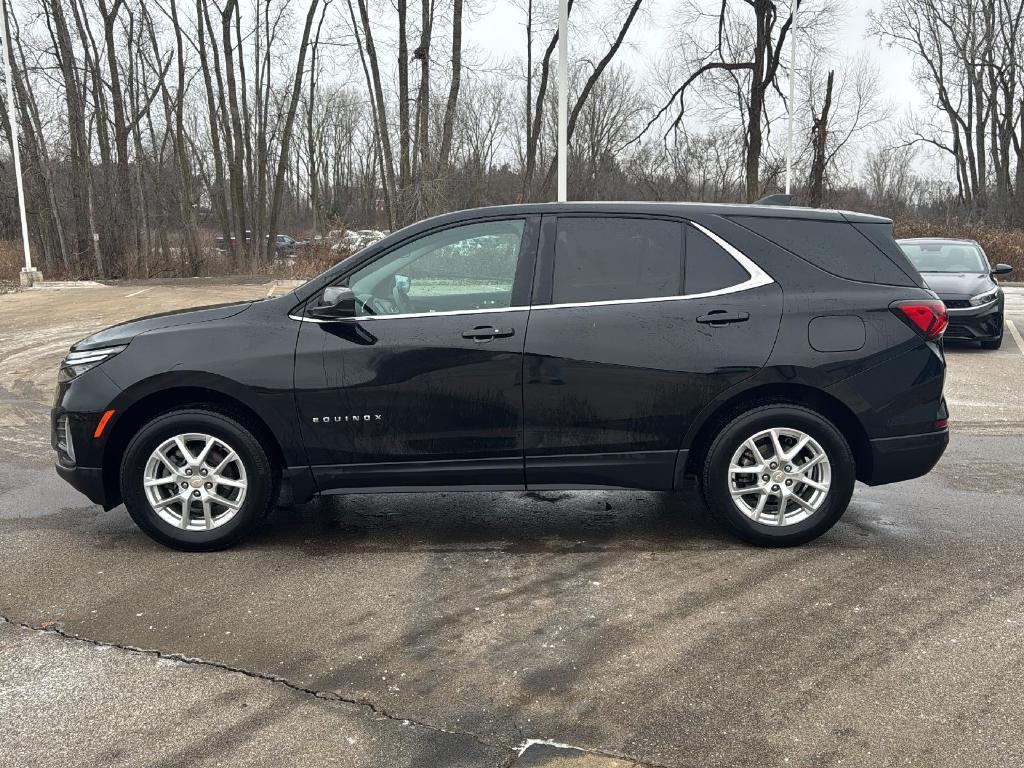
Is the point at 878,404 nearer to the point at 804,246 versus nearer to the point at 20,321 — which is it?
the point at 804,246

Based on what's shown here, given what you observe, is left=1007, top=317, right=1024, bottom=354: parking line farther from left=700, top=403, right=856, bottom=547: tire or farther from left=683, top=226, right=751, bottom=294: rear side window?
left=683, top=226, right=751, bottom=294: rear side window

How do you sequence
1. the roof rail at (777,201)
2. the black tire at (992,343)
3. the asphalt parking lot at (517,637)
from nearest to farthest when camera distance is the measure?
1. the asphalt parking lot at (517,637)
2. the roof rail at (777,201)
3. the black tire at (992,343)

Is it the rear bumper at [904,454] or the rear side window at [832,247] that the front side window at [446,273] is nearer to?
the rear side window at [832,247]

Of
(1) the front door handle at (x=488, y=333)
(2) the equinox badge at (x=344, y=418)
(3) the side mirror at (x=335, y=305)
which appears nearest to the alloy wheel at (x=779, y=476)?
(1) the front door handle at (x=488, y=333)

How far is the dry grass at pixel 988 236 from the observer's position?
30.4 metres

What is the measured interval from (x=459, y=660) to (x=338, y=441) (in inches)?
60.5

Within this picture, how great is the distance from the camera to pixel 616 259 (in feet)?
15.3

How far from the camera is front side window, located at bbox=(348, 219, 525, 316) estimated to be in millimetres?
4605

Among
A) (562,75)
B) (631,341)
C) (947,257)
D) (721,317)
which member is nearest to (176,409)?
(631,341)

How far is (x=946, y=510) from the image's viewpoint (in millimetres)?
5418

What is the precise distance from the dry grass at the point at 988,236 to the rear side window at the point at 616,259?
27.2 meters

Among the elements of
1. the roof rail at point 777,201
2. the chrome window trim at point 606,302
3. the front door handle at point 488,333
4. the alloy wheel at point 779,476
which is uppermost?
the roof rail at point 777,201

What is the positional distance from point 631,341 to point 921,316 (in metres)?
1.54

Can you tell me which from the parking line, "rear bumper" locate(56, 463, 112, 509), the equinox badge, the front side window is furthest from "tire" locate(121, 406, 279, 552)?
the parking line
